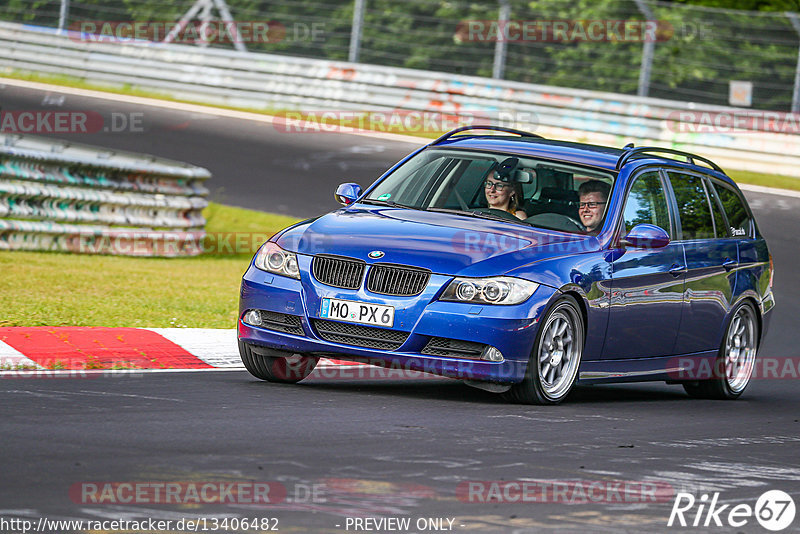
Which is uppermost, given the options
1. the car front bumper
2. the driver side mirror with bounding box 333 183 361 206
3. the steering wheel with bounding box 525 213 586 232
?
the driver side mirror with bounding box 333 183 361 206

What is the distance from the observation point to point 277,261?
346 inches

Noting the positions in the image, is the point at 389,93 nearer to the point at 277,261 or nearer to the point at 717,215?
the point at 717,215

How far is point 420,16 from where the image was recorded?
86.9 ft

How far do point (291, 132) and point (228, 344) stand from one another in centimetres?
1574

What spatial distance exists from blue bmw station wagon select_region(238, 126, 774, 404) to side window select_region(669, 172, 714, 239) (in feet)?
0.05

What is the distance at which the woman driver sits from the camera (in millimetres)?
9617

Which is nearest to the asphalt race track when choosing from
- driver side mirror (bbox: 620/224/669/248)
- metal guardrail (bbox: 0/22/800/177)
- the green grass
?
driver side mirror (bbox: 620/224/669/248)

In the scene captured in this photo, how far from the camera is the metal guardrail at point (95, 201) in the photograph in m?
14.5

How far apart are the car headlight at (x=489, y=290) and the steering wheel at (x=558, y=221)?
3.42ft

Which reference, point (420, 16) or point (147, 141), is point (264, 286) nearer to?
point (147, 141)

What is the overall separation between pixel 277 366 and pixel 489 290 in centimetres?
161
